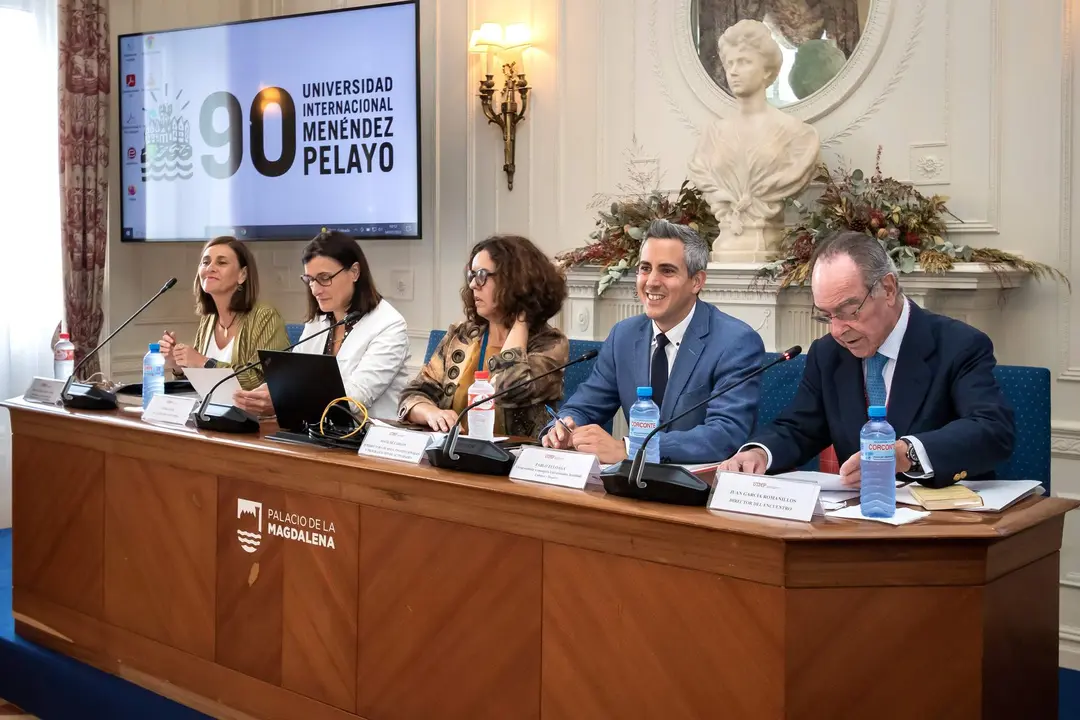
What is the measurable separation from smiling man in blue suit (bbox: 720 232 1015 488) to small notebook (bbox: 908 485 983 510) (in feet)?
0.38

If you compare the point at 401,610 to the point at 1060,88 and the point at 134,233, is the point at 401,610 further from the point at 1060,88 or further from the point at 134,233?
the point at 134,233

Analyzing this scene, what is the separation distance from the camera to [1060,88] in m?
3.48

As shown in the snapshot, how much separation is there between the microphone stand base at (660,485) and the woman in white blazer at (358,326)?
1.46m

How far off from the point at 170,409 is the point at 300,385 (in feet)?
1.57

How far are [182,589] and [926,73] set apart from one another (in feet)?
9.22

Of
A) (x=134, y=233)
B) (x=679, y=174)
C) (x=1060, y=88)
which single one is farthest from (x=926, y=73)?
(x=134, y=233)

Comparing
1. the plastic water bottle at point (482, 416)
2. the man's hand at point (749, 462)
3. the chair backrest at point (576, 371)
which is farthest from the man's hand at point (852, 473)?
the chair backrest at point (576, 371)

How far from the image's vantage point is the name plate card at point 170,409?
2.88m

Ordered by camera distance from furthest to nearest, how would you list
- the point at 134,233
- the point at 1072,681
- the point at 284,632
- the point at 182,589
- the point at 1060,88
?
the point at 134,233
the point at 1060,88
the point at 1072,681
the point at 182,589
the point at 284,632

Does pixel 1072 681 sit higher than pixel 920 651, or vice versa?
pixel 920 651

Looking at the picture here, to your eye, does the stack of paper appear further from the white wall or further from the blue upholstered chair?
the blue upholstered chair

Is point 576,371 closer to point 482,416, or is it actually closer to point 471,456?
point 482,416

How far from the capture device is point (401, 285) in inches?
210

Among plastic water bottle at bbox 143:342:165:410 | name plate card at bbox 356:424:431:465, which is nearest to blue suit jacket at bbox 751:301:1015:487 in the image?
name plate card at bbox 356:424:431:465
